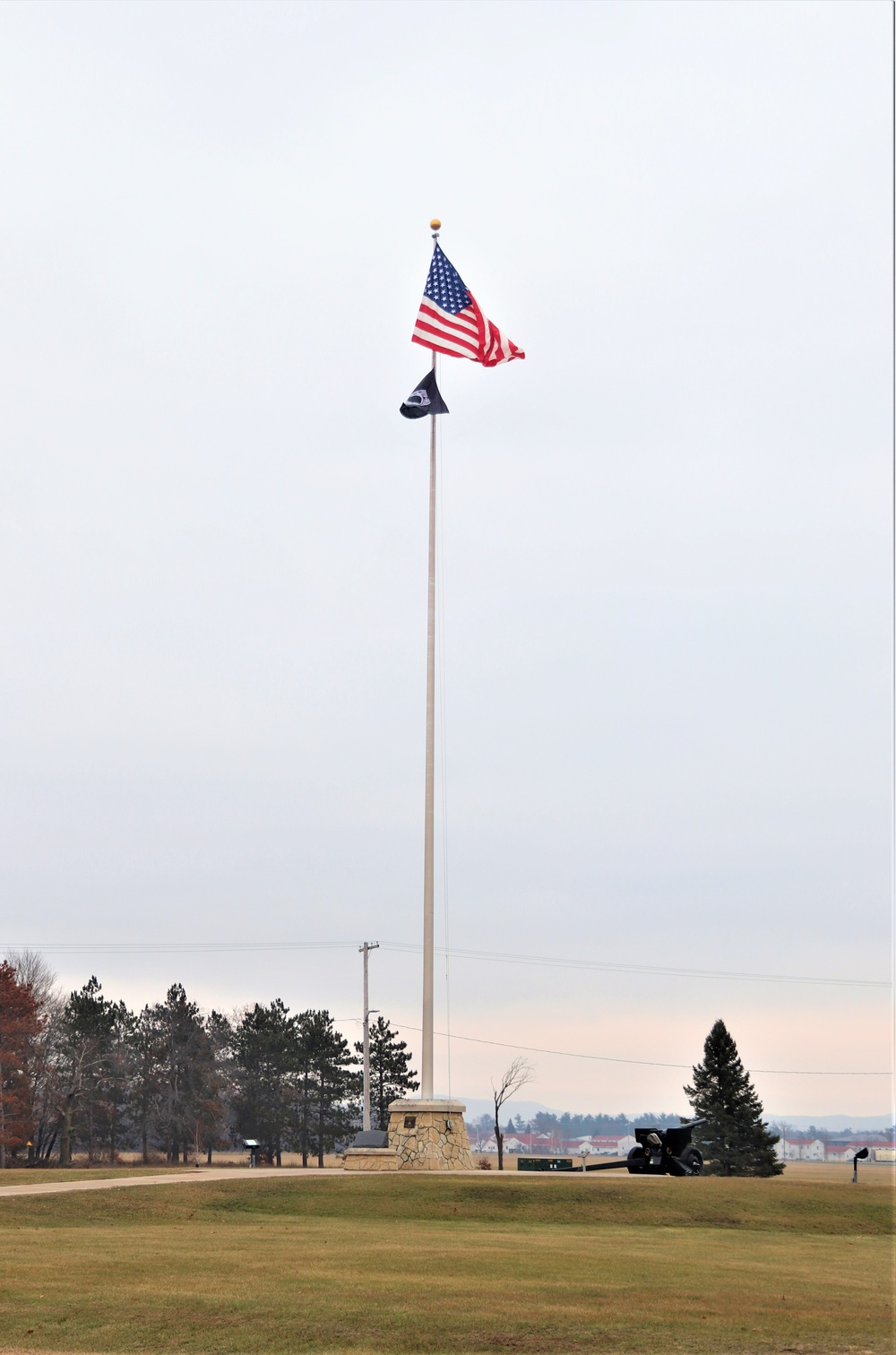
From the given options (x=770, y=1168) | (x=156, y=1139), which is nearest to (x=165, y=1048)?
(x=156, y=1139)

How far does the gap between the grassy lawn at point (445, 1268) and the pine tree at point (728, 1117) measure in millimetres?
33664

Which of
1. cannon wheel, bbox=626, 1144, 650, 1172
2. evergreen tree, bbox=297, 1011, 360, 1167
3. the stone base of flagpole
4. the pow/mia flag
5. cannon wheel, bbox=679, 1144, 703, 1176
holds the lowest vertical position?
evergreen tree, bbox=297, 1011, 360, 1167

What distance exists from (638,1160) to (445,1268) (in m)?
7.39

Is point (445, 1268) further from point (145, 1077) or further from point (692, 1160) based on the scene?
point (145, 1077)

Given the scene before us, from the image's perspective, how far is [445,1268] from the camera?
55.4 ft

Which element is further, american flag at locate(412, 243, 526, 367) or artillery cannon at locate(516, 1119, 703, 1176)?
american flag at locate(412, 243, 526, 367)

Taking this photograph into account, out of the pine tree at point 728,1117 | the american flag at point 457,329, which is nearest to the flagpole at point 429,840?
the american flag at point 457,329

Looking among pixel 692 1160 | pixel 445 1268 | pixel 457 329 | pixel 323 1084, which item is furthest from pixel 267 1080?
pixel 692 1160

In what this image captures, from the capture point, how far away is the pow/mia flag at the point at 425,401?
34794mm

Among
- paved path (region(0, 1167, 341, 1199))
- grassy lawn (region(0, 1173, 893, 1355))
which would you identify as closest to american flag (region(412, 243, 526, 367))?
grassy lawn (region(0, 1173, 893, 1355))

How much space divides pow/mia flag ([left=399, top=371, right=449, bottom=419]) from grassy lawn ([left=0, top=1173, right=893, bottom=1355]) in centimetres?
1931

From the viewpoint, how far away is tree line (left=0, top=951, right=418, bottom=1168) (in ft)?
220

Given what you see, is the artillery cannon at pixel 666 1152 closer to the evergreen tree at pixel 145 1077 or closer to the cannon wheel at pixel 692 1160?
the cannon wheel at pixel 692 1160

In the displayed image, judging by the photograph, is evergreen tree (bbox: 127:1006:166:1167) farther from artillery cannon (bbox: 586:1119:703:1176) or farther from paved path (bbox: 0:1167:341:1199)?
artillery cannon (bbox: 586:1119:703:1176)
